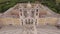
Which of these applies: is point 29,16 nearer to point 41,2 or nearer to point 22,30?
point 22,30

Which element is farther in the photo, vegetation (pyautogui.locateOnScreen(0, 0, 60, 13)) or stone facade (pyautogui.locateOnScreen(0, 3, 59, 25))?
vegetation (pyautogui.locateOnScreen(0, 0, 60, 13))

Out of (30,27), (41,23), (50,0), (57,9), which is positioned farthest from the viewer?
(50,0)

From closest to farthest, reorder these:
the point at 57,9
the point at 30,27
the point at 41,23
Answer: the point at 30,27 < the point at 41,23 < the point at 57,9

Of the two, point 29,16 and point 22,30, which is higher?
point 29,16

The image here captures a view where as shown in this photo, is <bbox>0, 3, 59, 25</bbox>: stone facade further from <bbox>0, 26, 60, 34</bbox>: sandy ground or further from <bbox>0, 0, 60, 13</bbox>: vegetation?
<bbox>0, 0, 60, 13</bbox>: vegetation

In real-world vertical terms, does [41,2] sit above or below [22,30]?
above

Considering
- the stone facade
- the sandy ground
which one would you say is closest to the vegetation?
the stone facade

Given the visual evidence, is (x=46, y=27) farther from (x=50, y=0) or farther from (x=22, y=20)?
(x=50, y=0)

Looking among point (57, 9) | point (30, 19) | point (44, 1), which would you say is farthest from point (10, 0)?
point (30, 19)

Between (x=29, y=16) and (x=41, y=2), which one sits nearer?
(x=29, y=16)

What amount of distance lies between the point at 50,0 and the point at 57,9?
82 cm

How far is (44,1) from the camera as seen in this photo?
10.5 meters

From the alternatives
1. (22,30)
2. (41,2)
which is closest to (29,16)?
(22,30)

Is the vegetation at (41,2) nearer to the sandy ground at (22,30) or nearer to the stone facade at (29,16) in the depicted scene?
the stone facade at (29,16)
